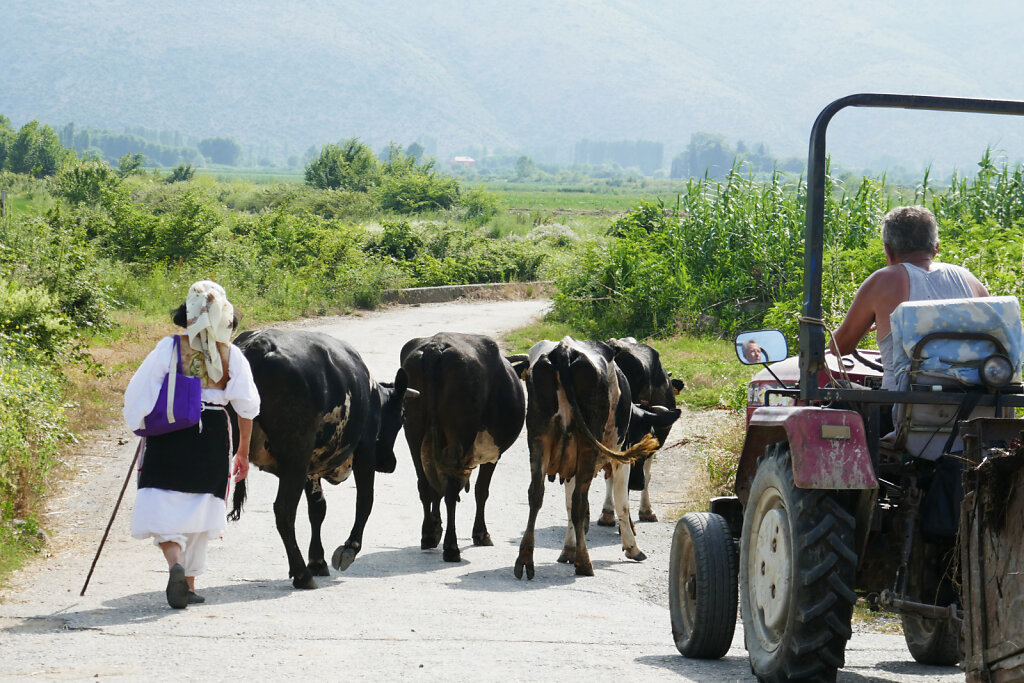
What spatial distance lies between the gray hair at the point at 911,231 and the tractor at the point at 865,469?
1.19ft

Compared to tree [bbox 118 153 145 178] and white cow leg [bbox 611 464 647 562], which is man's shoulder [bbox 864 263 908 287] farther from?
tree [bbox 118 153 145 178]

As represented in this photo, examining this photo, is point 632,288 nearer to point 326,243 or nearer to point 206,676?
point 326,243

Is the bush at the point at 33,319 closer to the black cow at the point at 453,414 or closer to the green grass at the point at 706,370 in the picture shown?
the black cow at the point at 453,414

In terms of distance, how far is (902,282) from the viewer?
5.34 metres

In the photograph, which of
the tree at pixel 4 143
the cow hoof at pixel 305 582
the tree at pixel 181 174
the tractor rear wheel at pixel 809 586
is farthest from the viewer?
the tree at pixel 4 143

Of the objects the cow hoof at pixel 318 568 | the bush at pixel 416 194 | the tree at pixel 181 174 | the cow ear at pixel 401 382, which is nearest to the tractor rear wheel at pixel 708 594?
the cow hoof at pixel 318 568

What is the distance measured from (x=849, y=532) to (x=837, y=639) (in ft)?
1.41

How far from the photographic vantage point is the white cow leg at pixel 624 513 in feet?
32.1

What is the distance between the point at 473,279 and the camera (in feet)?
109

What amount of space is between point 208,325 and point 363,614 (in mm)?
1926

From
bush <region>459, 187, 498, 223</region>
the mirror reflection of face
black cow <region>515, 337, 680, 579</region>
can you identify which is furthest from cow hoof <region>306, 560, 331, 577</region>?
bush <region>459, 187, 498, 223</region>

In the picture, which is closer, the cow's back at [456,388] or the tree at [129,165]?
the cow's back at [456,388]

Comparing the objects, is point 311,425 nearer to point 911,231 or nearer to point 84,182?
point 911,231

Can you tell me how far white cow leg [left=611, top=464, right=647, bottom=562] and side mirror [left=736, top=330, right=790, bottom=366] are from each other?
177 inches
